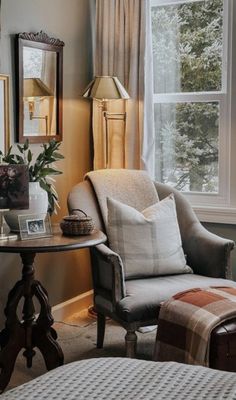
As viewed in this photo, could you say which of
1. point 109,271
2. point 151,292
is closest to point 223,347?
point 151,292

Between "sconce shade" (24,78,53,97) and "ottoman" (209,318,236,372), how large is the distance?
178 cm

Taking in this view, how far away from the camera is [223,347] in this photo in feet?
7.48

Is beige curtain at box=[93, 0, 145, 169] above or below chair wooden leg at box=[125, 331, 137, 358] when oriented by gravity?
above

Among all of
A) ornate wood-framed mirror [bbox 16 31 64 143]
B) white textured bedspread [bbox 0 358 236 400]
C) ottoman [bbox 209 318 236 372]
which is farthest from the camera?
ornate wood-framed mirror [bbox 16 31 64 143]

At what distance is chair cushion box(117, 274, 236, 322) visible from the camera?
2.64 meters

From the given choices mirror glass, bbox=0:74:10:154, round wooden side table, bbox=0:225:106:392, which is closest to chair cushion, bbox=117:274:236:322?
round wooden side table, bbox=0:225:106:392

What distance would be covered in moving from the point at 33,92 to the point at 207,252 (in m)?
1.37

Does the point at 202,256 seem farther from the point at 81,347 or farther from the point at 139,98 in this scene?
the point at 139,98

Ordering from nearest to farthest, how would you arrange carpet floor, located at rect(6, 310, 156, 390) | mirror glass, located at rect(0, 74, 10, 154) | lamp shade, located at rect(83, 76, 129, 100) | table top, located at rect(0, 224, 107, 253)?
table top, located at rect(0, 224, 107, 253)
carpet floor, located at rect(6, 310, 156, 390)
mirror glass, located at rect(0, 74, 10, 154)
lamp shade, located at rect(83, 76, 129, 100)

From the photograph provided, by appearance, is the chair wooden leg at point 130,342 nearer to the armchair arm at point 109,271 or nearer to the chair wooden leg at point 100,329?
the armchair arm at point 109,271

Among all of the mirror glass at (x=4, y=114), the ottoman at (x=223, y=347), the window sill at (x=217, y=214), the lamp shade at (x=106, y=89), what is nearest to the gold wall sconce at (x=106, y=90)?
the lamp shade at (x=106, y=89)

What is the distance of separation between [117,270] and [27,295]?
453mm

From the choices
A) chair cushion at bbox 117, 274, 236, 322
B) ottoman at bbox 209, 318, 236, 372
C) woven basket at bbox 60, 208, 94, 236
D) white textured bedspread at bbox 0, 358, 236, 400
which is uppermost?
woven basket at bbox 60, 208, 94, 236

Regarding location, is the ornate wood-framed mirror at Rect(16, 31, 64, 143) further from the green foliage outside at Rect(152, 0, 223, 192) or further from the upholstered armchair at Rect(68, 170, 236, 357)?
the green foliage outside at Rect(152, 0, 223, 192)
